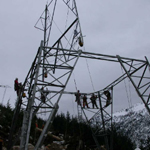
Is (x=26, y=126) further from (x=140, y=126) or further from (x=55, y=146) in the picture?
(x=140, y=126)

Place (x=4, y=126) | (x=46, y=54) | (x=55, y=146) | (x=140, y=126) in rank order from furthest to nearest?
(x=140, y=126) → (x=4, y=126) → (x=55, y=146) → (x=46, y=54)

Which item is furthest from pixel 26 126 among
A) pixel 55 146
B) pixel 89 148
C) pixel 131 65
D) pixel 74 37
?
pixel 89 148

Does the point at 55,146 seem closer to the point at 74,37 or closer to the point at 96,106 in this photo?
the point at 96,106

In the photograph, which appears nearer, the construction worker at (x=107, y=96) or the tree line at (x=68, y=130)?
the construction worker at (x=107, y=96)

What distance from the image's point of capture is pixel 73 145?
2262 cm

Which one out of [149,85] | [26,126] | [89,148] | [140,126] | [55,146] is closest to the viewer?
[26,126]

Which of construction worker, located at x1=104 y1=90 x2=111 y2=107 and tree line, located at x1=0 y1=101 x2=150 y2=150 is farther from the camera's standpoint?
tree line, located at x1=0 y1=101 x2=150 y2=150

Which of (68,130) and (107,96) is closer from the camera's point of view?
(107,96)

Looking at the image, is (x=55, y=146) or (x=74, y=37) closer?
(x=74, y=37)

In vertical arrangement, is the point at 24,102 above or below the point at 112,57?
below

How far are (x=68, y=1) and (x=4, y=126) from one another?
16.1 metres

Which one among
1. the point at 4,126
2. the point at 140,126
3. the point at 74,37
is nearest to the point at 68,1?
the point at 74,37

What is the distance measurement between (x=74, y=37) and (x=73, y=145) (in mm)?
14969

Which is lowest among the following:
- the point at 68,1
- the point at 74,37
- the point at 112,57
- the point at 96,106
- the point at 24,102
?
the point at 24,102
